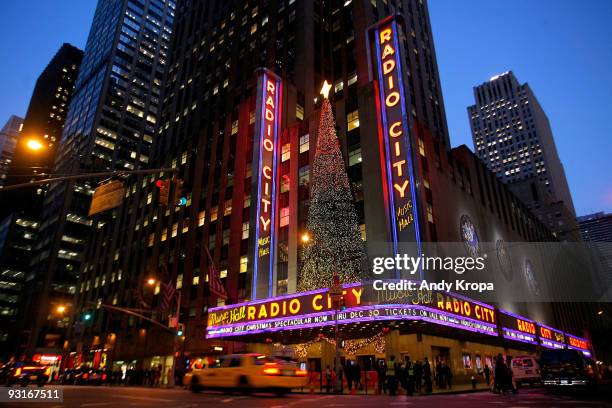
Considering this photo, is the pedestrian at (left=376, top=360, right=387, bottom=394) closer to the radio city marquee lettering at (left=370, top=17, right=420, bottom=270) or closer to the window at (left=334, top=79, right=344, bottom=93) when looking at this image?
the radio city marquee lettering at (left=370, top=17, right=420, bottom=270)

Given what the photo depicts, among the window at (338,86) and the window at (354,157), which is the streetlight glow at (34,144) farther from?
the window at (338,86)

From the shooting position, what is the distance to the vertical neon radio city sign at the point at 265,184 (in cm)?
3844

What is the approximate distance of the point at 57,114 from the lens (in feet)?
557

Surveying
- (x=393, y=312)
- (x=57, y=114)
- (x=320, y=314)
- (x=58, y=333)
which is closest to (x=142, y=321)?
(x=320, y=314)

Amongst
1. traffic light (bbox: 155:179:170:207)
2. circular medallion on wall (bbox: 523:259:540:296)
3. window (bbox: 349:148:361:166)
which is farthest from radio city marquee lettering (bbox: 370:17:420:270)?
circular medallion on wall (bbox: 523:259:540:296)

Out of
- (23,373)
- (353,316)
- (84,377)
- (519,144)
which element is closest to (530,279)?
(353,316)

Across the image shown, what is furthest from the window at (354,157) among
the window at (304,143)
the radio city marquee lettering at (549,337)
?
the radio city marquee lettering at (549,337)

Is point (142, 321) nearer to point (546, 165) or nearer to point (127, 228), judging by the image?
point (127, 228)

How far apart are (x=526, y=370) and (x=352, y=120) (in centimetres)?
2463

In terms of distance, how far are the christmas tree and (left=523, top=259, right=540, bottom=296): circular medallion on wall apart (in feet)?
107

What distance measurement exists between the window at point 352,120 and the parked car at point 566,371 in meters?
24.7

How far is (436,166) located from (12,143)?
674ft

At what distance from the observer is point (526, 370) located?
25688 millimetres

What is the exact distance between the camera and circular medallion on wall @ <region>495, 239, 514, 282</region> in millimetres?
47656
